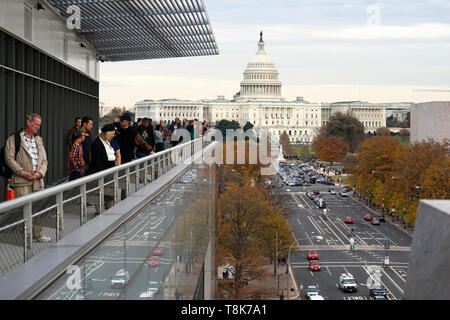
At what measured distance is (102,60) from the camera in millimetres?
34594

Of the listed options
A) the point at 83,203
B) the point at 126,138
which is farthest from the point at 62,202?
the point at 126,138

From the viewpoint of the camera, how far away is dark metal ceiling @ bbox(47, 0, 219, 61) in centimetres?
2175

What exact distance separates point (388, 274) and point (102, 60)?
21.9 meters

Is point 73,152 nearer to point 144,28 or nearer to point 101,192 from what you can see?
point 101,192

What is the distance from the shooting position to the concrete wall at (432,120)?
73625 millimetres

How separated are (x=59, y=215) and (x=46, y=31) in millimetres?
15890

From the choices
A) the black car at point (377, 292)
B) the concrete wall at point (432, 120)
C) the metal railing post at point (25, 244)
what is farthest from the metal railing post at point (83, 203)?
the concrete wall at point (432, 120)

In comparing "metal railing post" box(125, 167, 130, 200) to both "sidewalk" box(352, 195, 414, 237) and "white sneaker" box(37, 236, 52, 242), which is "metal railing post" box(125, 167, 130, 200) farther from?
"sidewalk" box(352, 195, 414, 237)

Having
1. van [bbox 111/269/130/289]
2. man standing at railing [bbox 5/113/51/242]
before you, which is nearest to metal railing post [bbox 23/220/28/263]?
van [bbox 111/269/130/289]

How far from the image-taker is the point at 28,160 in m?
7.70

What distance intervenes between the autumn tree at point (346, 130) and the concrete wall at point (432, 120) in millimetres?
60533

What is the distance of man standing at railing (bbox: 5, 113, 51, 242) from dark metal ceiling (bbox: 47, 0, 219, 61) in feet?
42.0

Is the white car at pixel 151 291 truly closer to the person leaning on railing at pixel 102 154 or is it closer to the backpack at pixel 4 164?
the backpack at pixel 4 164

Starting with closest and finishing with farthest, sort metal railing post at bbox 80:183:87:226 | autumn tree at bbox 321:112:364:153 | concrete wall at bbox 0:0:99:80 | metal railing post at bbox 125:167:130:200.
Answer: metal railing post at bbox 80:183:87:226
metal railing post at bbox 125:167:130:200
concrete wall at bbox 0:0:99:80
autumn tree at bbox 321:112:364:153
